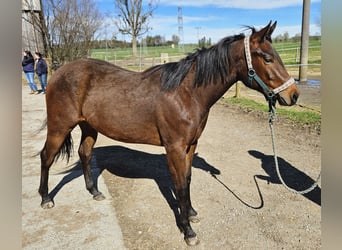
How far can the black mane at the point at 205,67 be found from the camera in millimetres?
2490

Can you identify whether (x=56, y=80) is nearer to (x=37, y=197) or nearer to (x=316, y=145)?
(x=37, y=197)

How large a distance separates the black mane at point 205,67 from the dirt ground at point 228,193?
1.49 metres

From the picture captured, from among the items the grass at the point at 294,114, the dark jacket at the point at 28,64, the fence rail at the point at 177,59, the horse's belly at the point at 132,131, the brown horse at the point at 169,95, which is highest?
the fence rail at the point at 177,59

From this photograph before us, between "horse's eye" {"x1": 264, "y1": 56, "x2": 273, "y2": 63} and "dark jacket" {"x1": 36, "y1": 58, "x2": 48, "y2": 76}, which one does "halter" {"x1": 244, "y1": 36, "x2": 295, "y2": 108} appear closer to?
"horse's eye" {"x1": 264, "y1": 56, "x2": 273, "y2": 63}

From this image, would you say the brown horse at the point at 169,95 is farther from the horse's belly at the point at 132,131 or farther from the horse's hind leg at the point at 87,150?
the horse's hind leg at the point at 87,150

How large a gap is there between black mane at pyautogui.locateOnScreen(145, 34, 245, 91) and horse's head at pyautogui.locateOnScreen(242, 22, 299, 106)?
0.19 metres

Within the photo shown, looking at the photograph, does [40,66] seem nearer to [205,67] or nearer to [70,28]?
[70,28]

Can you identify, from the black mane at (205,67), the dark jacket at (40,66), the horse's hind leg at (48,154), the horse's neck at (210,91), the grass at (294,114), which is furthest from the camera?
the dark jacket at (40,66)

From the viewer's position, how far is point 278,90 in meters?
2.31

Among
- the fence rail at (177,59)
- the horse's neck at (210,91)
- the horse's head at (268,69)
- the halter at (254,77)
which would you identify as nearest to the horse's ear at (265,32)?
the horse's head at (268,69)

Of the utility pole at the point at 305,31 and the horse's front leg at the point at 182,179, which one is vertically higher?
the utility pole at the point at 305,31

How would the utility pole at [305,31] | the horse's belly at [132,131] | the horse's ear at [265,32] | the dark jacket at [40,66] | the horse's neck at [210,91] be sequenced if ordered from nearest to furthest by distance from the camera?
the horse's ear at [265,32] < the horse's neck at [210,91] < the horse's belly at [132,131] < the utility pole at [305,31] < the dark jacket at [40,66]

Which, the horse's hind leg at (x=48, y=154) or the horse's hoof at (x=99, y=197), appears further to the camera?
the horse's hoof at (x=99, y=197)

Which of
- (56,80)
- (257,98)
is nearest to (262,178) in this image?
(56,80)
